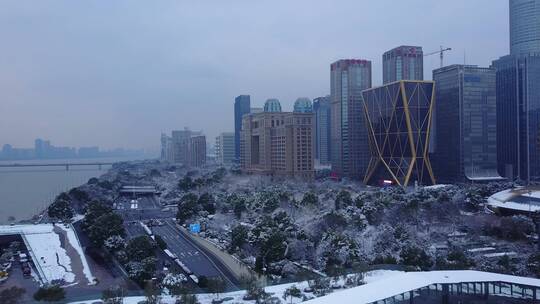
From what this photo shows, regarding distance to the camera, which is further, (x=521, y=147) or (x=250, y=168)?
(x=250, y=168)

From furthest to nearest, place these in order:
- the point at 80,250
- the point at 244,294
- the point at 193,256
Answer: the point at 80,250, the point at 193,256, the point at 244,294

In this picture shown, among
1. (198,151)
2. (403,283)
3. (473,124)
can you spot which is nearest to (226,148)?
(198,151)

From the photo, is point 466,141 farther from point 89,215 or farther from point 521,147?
point 89,215

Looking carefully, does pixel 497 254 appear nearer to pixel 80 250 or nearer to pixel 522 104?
pixel 80 250

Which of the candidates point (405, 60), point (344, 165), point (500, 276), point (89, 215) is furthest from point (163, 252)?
point (405, 60)

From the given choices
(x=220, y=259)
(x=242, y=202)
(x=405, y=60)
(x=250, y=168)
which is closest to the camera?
(x=220, y=259)

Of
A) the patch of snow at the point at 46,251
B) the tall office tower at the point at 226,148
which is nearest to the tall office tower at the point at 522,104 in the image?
the patch of snow at the point at 46,251
